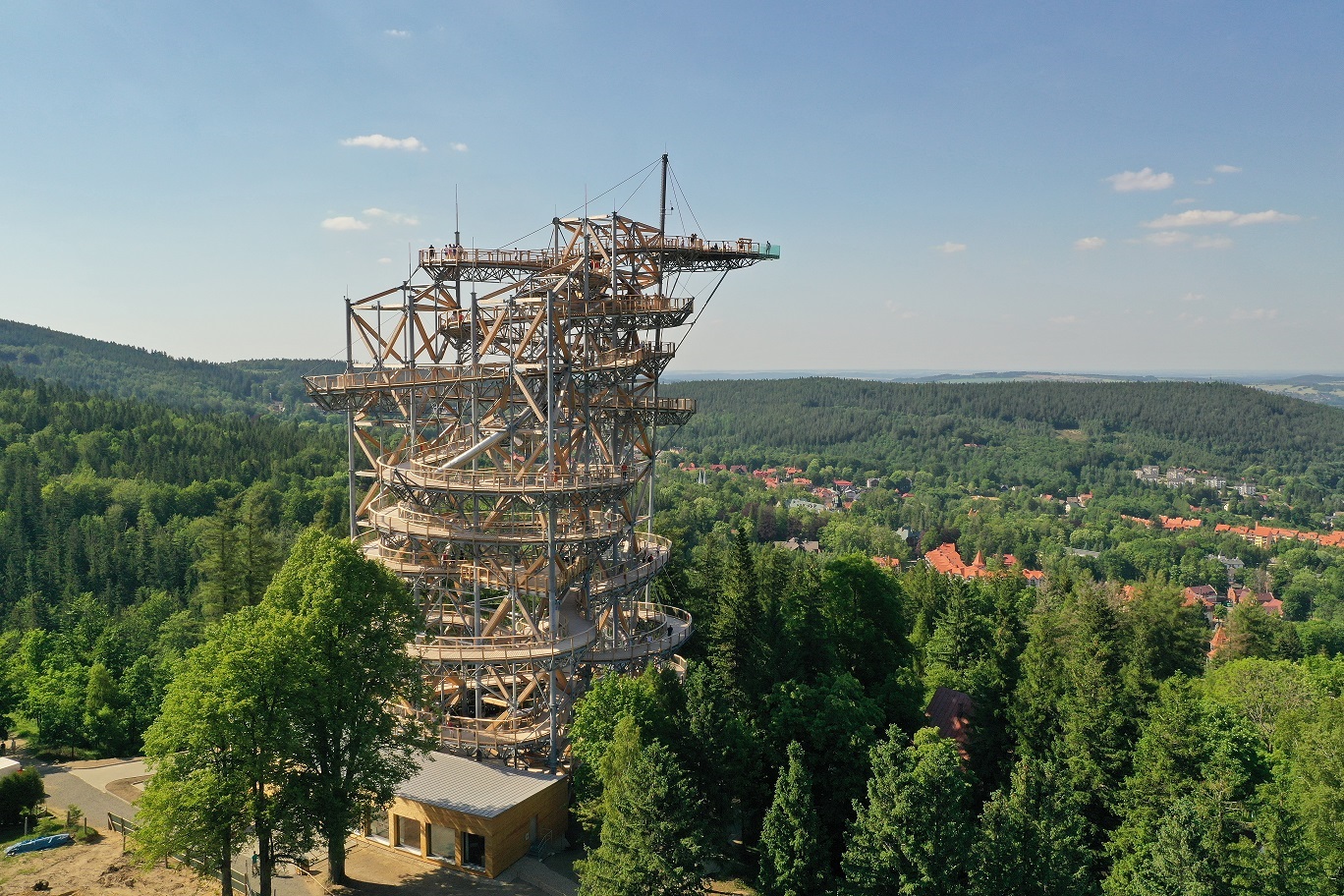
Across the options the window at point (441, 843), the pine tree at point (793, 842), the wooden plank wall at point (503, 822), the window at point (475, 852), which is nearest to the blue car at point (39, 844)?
Answer: the wooden plank wall at point (503, 822)

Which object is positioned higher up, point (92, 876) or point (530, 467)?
point (530, 467)

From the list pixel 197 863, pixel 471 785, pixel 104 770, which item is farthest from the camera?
pixel 104 770

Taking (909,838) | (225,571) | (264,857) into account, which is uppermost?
(225,571)

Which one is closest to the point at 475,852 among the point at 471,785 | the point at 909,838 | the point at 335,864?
the point at 471,785

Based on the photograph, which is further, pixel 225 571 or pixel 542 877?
pixel 225 571

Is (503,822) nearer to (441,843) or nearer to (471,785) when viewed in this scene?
(471,785)
